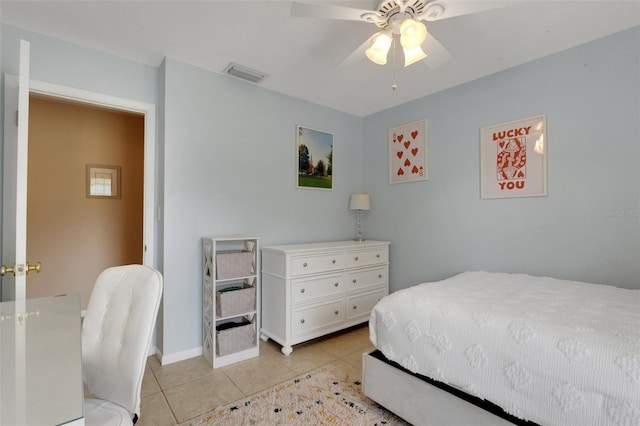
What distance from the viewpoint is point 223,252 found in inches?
103

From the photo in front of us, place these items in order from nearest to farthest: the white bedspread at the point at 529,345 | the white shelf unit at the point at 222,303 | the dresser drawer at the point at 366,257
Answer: the white bedspread at the point at 529,345
the white shelf unit at the point at 222,303
the dresser drawer at the point at 366,257

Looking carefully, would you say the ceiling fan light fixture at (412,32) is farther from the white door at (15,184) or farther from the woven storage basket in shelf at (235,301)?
the woven storage basket in shelf at (235,301)

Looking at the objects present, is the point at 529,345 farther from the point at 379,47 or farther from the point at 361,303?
the point at 361,303

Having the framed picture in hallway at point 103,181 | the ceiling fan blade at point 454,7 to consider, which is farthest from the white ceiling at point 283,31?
the framed picture in hallway at point 103,181

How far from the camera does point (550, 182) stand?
2.35 metres

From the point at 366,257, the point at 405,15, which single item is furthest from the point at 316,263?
the point at 405,15

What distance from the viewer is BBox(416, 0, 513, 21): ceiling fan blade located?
144 centimetres

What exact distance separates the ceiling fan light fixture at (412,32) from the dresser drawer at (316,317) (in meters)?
2.18

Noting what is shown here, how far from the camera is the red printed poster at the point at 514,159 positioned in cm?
240

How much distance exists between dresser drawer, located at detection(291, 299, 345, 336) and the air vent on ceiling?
216cm

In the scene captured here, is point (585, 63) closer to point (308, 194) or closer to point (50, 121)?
point (308, 194)

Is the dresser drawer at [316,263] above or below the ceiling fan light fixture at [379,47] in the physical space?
below

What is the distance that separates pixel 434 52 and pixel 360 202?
195 centimetres

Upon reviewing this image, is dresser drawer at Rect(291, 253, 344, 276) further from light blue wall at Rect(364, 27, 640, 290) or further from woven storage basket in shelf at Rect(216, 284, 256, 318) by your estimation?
light blue wall at Rect(364, 27, 640, 290)
